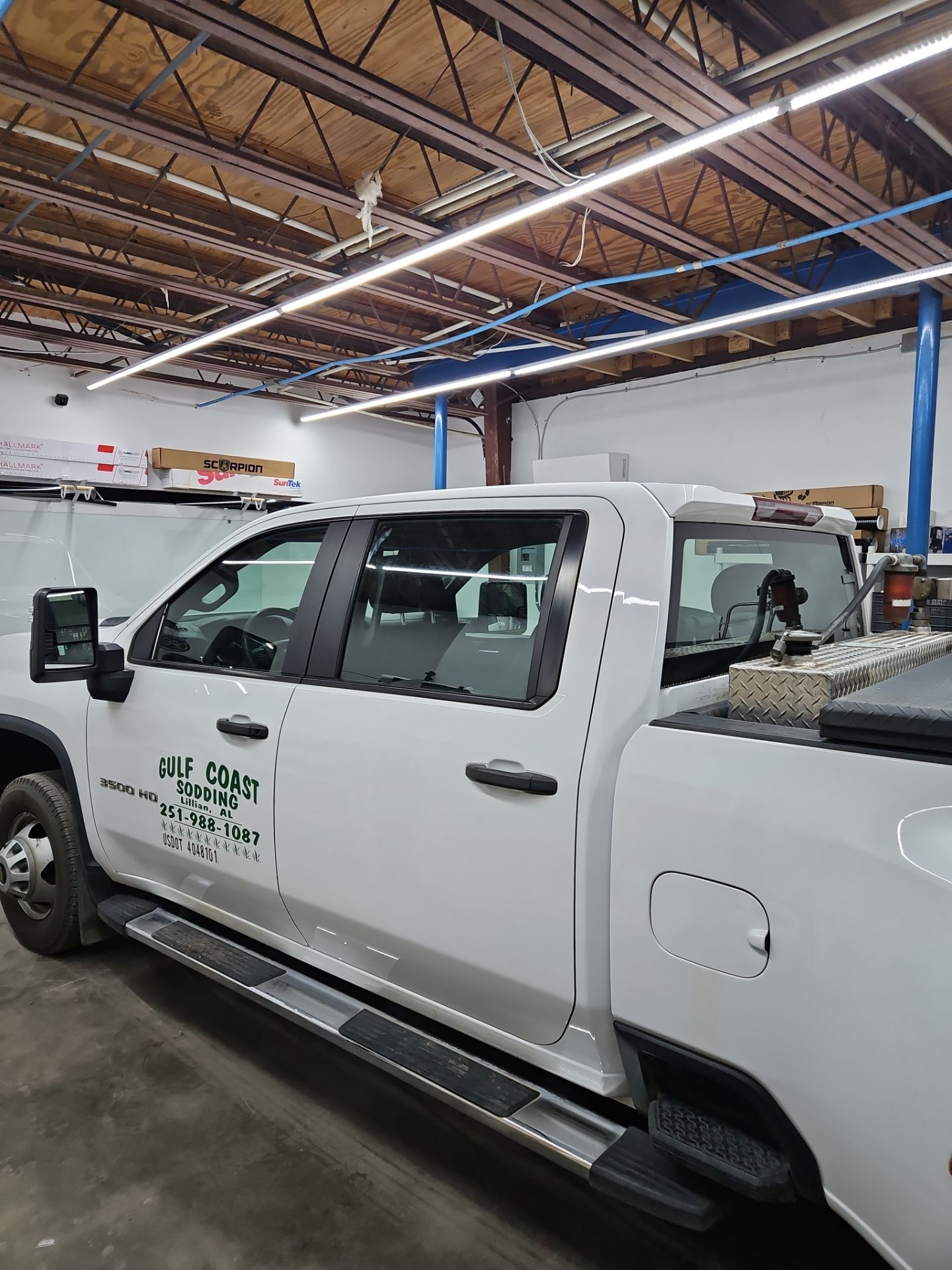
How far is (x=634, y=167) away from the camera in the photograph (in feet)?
15.6

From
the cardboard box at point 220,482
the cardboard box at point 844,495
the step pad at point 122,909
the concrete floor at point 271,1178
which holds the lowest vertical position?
the concrete floor at point 271,1178

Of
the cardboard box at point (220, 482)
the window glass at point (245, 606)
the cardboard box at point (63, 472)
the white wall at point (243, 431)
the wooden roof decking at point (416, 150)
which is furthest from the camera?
the white wall at point (243, 431)

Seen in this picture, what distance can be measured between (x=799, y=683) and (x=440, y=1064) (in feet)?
3.71

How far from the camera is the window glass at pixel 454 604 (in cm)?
189

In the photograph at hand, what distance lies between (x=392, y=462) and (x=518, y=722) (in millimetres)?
13854

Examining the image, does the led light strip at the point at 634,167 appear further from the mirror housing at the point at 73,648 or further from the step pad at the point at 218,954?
the step pad at the point at 218,954

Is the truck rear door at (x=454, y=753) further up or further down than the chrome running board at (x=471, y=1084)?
further up

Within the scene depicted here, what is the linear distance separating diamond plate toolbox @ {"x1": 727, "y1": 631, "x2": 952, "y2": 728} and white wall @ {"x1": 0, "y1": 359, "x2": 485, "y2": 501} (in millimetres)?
11563

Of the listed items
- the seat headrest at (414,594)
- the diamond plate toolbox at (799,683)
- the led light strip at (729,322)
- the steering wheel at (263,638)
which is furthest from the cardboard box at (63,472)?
the diamond plate toolbox at (799,683)

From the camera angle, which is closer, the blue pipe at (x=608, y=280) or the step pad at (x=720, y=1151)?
the step pad at (x=720, y=1151)

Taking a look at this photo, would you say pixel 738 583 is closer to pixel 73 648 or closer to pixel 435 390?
pixel 73 648

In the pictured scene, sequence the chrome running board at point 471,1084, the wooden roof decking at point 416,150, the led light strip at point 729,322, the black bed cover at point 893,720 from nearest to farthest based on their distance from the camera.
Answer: the black bed cover at point 893,720, the chrome running board at point 471,1084, the wooden roof decking at point 416,150, the led light strip at point 729,322

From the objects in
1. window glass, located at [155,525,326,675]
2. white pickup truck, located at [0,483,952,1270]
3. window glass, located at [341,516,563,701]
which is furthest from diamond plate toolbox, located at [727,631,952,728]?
window glass, located at [155,525,326,675]

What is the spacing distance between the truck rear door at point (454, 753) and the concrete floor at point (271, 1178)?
512 millimetres
